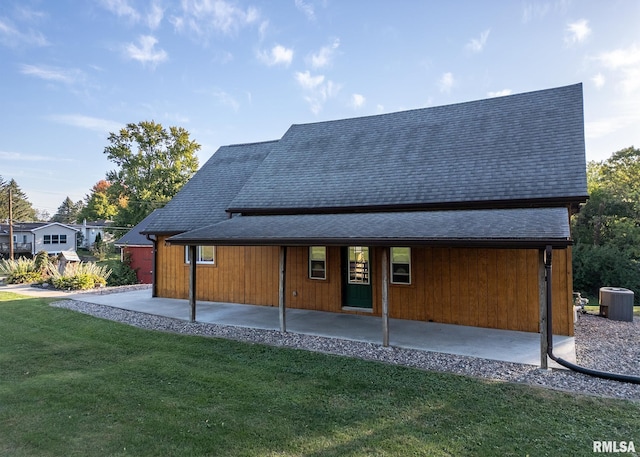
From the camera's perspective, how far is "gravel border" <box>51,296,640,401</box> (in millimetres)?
4938

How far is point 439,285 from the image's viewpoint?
8.42 m

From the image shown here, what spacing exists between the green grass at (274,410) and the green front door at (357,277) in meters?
3.54

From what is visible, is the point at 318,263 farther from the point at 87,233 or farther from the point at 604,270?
the point at 87,233

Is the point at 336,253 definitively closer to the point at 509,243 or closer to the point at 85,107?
the point at 509,243

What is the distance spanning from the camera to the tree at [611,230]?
1903cm

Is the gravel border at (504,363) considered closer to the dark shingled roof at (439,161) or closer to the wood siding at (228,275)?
the wood siding at (228,275)

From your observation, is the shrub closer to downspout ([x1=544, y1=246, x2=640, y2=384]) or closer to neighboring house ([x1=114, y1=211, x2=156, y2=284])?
neighboring house ([x1=114, y1=211, x2=156, y2=284])

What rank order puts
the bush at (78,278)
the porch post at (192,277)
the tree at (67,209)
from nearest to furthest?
1. the porch post at (192,277)
2. the bush at (78,278)
3. the tree at (67,209)

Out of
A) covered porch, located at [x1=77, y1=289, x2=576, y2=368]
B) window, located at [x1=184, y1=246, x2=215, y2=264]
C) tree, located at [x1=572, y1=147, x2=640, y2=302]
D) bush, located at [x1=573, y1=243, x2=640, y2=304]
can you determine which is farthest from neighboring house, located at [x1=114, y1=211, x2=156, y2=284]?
bush, located at [x1=573, y1=243, x2=640, y2=304]

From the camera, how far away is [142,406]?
13.9 feet

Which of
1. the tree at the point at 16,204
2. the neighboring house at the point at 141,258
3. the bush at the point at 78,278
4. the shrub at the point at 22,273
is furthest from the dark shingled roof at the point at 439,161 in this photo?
the tree at the point at 16,204

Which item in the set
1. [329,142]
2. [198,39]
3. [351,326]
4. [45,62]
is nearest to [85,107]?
[45,62]

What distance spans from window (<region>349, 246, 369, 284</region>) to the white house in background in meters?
40.1

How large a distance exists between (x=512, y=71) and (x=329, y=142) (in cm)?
708
